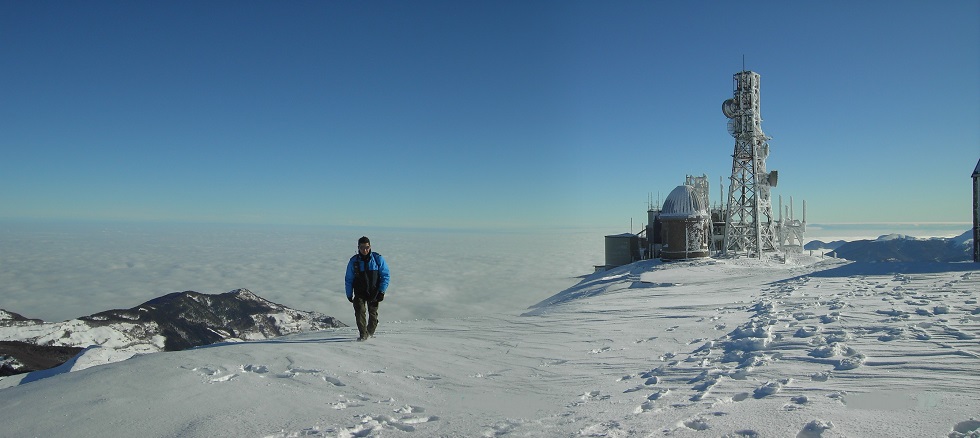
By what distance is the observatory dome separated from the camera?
39.4m

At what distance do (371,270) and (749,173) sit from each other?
113 feet

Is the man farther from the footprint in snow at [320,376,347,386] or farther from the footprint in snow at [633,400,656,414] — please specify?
the footprint in snow at [633,400,656,414]

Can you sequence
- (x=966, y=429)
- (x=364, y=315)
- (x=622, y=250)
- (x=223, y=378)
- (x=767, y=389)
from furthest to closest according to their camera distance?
1. (x=622, y=250)
2. (x=364, y=315)
3. (x=223, y=378)
4. (x=767, y=389)
5. (x=966, y=429)

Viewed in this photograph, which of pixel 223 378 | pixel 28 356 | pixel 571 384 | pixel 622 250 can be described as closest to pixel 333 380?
pixel 223 378

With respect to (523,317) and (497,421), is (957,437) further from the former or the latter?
(523,317)

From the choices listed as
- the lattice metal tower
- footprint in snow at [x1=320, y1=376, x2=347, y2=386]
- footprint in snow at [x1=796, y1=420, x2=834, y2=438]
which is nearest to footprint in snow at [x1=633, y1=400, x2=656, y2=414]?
footprint in snow at [x1=796, y1=420, x2=834, y2=438]

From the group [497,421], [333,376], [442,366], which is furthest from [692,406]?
[333,376]

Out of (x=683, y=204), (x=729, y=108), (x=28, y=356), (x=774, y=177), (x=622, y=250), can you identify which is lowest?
(x=28, y=356)

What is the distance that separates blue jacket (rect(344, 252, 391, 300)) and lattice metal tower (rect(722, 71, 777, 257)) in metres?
32.2

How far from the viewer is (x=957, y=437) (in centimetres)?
369

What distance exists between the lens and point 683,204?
39.8 meters

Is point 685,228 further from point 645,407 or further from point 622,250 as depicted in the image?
point 645,407

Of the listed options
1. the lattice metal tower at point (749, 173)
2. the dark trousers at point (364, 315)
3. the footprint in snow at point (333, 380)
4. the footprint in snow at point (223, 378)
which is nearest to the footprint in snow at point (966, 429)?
the footprint in snow at point (333, 380)

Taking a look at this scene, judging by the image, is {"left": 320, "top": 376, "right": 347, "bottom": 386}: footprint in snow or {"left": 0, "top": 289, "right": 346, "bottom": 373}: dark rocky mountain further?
{"left": 0, "top": 289, "right": 346, "bottom": 373}: dark rocky mountain
